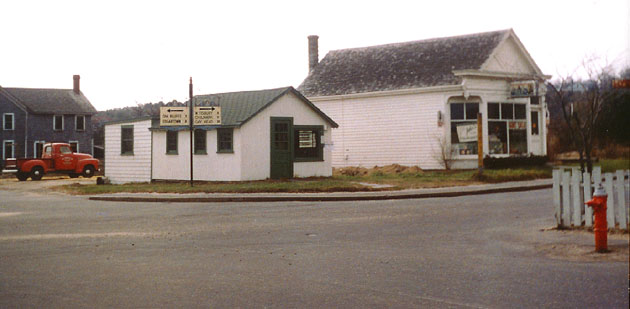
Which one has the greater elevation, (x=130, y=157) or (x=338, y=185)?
(x=130, y=157)

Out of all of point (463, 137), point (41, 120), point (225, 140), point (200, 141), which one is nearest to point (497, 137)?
point (463, 137)

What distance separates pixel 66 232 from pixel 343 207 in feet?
24.7

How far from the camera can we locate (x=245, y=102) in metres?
29.9

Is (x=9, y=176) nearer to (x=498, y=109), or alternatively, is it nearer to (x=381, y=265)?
(x=498, y=109)

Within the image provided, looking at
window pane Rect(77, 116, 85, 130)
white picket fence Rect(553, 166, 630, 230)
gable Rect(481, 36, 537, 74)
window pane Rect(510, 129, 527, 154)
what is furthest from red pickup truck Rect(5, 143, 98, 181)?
white picket fence Rect(553, 166, 630, 230)

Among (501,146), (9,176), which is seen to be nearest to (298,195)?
(501,146)

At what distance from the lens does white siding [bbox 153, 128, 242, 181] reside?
28.0 m

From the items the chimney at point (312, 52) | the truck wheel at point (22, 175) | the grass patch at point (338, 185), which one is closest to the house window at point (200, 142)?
the grass patch at point (338, 185)

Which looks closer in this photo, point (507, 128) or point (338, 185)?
point (338, 185)

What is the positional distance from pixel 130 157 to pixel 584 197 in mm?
25741

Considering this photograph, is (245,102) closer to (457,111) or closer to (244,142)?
(244,142)

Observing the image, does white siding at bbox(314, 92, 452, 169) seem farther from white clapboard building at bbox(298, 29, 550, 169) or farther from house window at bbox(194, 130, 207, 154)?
house window at bbox(194, 130, 207, 154)

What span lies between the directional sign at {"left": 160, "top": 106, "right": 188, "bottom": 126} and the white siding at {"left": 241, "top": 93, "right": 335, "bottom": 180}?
9.42 feet

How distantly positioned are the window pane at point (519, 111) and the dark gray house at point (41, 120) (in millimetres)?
43720
